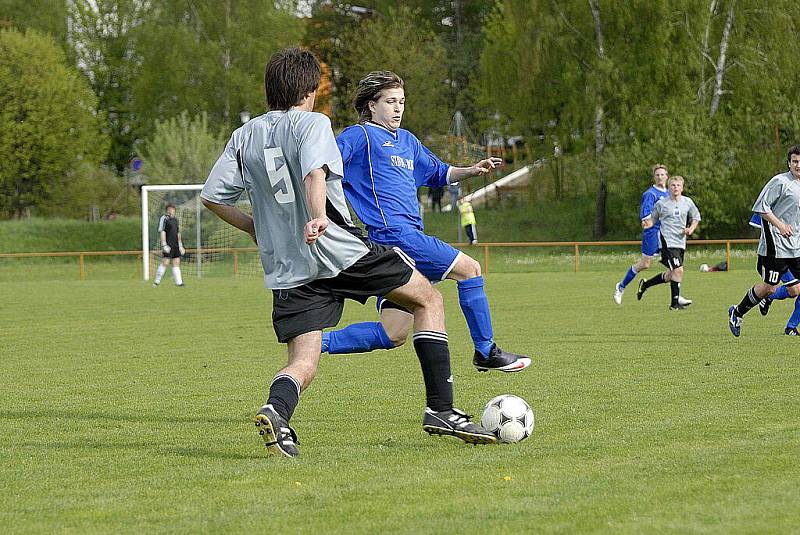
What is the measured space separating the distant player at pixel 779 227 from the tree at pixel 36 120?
40854 mm

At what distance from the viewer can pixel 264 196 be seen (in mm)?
5895

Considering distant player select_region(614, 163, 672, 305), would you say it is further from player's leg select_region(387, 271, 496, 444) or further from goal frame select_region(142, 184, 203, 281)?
goal frame select_region(142, 184, 203, 281)

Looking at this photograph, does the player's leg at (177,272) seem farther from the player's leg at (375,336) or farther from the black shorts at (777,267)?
the player's leg at (375,336)

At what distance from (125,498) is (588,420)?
112 inches

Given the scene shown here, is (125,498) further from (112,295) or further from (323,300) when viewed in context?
(112,295)

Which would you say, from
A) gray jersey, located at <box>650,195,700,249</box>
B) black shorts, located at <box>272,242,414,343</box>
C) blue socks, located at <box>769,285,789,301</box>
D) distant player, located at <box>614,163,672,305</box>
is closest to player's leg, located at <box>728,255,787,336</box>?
blue socks, located at <box>769,285,789,301</box>

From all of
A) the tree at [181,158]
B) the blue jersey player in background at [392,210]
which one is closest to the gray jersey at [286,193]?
the blue jersey player in background at [392,210]

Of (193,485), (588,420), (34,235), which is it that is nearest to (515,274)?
(34,235)

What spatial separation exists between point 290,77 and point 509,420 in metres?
1.98

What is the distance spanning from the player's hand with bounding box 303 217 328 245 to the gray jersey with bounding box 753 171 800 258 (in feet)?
23.4

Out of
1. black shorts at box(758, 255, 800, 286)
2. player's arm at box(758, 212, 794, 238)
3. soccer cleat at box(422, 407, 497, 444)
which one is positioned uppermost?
player's arm at box(758, 212, 794, 238)

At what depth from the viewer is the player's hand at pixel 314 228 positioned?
216 inches

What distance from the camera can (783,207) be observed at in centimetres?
1177

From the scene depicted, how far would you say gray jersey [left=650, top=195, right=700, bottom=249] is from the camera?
1769 cm
